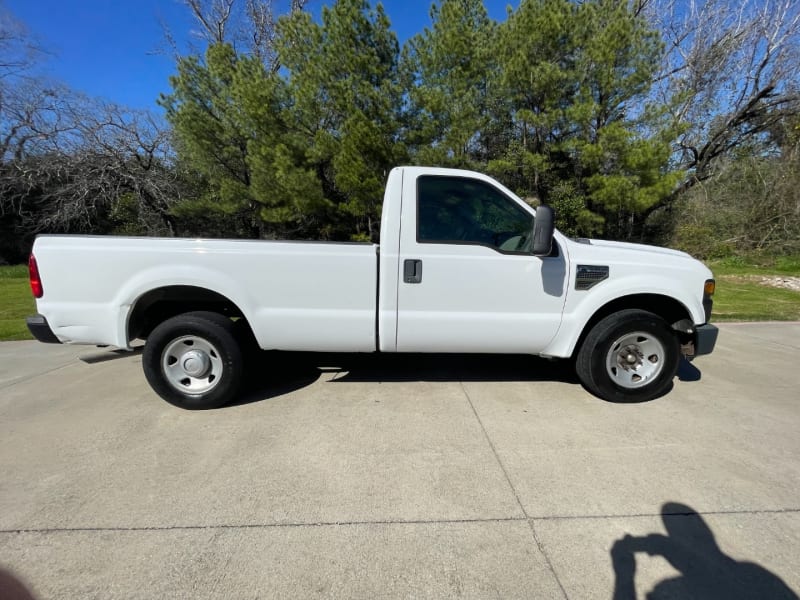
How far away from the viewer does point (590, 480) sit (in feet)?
8.04

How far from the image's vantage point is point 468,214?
11.1 feet

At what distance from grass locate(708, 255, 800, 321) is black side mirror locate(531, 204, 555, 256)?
6.09 meters

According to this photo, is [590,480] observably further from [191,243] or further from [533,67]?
[533,67]

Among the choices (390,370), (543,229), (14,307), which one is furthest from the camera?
(14,307)

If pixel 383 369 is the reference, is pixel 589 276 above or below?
above

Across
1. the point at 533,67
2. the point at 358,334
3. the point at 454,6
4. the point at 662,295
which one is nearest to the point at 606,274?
the point at 662,295

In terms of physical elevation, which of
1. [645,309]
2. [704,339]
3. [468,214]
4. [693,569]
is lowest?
[693,569]

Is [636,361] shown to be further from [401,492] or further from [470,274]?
[401,492]

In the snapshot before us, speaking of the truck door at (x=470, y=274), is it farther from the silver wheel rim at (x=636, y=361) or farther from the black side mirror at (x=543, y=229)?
the silver wheel rim at (x=636, y=361)

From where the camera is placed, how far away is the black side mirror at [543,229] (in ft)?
9.53

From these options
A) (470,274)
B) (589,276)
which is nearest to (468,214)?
(470,274)

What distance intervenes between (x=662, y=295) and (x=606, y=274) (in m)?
0.59

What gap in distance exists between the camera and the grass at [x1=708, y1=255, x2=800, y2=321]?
291 inches

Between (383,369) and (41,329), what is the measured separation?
10.0 feet
